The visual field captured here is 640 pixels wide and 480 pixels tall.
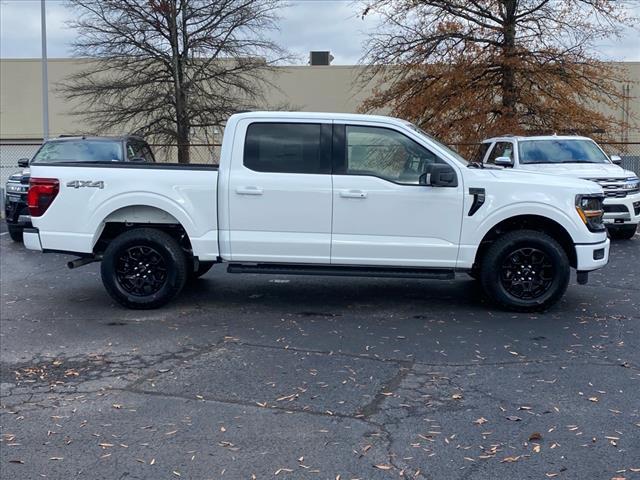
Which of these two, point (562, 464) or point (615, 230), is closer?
point (562, 464)

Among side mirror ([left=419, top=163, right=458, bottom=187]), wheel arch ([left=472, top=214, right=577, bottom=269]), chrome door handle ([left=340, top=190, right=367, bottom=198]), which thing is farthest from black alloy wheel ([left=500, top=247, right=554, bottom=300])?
chrome door handle ([left=340, top=190, right=367, bottom=198])

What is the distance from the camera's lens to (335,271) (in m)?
7.53

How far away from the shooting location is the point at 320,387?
534cm

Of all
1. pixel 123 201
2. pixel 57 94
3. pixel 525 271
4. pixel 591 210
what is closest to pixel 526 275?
pixel 525 271

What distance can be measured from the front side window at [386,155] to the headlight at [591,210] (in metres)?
1.50

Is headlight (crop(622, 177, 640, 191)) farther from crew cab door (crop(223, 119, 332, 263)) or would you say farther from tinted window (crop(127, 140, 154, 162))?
tinted window (crop(127, 140, 154, 162))

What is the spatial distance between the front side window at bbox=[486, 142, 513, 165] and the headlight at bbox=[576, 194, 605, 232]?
237 inches

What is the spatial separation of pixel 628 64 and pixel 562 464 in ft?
108

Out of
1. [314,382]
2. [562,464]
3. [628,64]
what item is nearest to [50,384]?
[314,382]

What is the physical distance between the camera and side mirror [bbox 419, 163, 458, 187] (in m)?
7.15

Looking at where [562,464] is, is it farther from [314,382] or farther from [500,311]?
[500,311]

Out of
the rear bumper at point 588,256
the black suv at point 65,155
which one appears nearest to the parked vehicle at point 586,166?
the rear bumper at point 588,256

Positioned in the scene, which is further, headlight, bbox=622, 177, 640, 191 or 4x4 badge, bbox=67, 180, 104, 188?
headlight, bbox=622, 177, 640, 191

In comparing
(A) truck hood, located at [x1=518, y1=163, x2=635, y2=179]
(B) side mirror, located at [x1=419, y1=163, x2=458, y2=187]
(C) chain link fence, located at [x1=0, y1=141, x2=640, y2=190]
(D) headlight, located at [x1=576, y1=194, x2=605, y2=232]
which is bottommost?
(D) headlight, located at [x1=576, y1=194, x2=605, y2=232]
